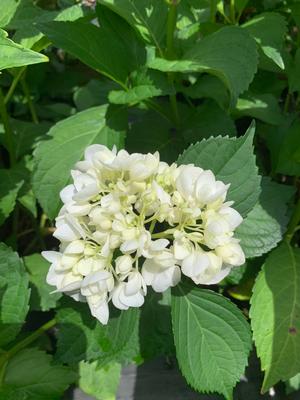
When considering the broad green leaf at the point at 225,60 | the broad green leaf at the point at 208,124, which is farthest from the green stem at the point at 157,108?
the broad green leaf at the point at 225,60

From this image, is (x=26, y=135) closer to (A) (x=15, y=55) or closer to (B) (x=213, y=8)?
(B) (x=213, y=8)

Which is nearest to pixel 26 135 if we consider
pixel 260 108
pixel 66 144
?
→ pixel 66 144

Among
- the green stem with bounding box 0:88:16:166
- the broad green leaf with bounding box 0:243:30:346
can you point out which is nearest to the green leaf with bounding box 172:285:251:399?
the broad green leaf with bounding box 0:243:30:346

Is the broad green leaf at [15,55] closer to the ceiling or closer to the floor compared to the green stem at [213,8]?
closer to the ceiling

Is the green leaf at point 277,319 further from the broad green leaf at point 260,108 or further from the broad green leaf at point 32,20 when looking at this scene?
the broad green leaf at point 32,20

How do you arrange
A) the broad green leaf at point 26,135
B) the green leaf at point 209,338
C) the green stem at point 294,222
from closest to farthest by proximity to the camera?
the green leaf at point 209,338 < the green stem at point 294,222 < the broad green leaf at point 26,135

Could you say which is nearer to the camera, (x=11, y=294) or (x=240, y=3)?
(x=11, y=294)
